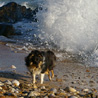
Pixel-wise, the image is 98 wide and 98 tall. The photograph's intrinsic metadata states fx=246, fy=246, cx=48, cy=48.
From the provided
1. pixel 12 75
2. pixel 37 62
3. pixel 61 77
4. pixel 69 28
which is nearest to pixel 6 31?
pixel 69 28

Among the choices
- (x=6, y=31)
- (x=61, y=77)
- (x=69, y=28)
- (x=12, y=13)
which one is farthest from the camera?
(x=12, y=13)

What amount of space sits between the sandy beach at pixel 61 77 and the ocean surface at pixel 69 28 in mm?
1815

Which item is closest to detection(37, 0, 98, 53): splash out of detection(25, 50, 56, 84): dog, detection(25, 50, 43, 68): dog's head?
detection(25, 50, 56, 84): dog

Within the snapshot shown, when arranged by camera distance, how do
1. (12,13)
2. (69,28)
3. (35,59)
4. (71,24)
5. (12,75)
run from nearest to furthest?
(35,59) → (12,75) → (69,28) → (71,24) → (12,13)

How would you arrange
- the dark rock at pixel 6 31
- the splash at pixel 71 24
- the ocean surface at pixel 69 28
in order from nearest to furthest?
the ocean surface at pixel 69 28
the splash at pixel 71 24
the dark rock at pixel 6 31

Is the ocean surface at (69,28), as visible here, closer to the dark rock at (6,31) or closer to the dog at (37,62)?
the dark rock at (6,31)

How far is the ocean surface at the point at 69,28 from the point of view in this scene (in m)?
9.66

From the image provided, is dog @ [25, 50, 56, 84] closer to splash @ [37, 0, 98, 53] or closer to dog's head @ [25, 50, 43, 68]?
dog's head @ [25, 50, 43, 68]

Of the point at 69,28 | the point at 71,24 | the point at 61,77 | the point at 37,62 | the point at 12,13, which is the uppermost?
the point at 12,13

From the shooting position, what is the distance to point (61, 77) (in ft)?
19.6

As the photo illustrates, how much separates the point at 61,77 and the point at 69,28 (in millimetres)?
5046

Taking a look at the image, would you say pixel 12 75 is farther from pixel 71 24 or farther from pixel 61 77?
pixel 71 24

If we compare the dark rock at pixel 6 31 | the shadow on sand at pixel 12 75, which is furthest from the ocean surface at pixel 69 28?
the shadow on sand at pixel 12 75

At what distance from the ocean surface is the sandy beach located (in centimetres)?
182
